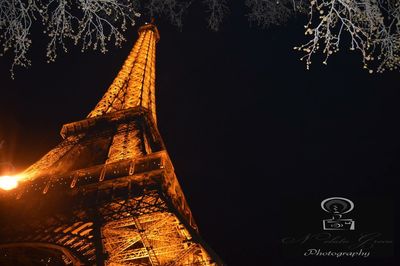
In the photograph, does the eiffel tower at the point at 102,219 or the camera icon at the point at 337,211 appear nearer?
the eiffel tower at the point at 102,219

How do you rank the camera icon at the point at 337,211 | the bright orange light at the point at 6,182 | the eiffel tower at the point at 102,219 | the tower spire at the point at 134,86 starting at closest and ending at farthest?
the bright orange light at the point at 6,182 < the eiffel tower at the point at 102,219 < the camera icon at the point at 337,211 < the tower spire at the point at 134,86

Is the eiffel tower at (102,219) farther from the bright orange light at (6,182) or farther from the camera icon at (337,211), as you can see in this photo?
the bright orange light at (6,182)

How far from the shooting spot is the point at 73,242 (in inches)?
466

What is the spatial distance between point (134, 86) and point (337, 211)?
51.3ft

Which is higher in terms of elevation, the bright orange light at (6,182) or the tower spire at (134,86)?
the tower spire at (134,86)

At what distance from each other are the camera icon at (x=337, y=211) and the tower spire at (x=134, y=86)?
1203 centimetres

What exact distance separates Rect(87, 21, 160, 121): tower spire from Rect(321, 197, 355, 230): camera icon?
39.5 ft

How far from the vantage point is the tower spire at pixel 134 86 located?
72.8 ft

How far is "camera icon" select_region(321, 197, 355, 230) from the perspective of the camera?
12016 millimetres

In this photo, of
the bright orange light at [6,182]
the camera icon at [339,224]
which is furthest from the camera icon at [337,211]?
the bright orange light at [6,182]

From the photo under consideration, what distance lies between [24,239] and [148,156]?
4.97m

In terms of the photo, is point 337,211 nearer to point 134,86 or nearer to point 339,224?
point 339,224

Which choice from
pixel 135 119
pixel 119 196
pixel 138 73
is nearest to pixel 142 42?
pixel 138 73

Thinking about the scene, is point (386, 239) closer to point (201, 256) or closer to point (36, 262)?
point (201, 256)
